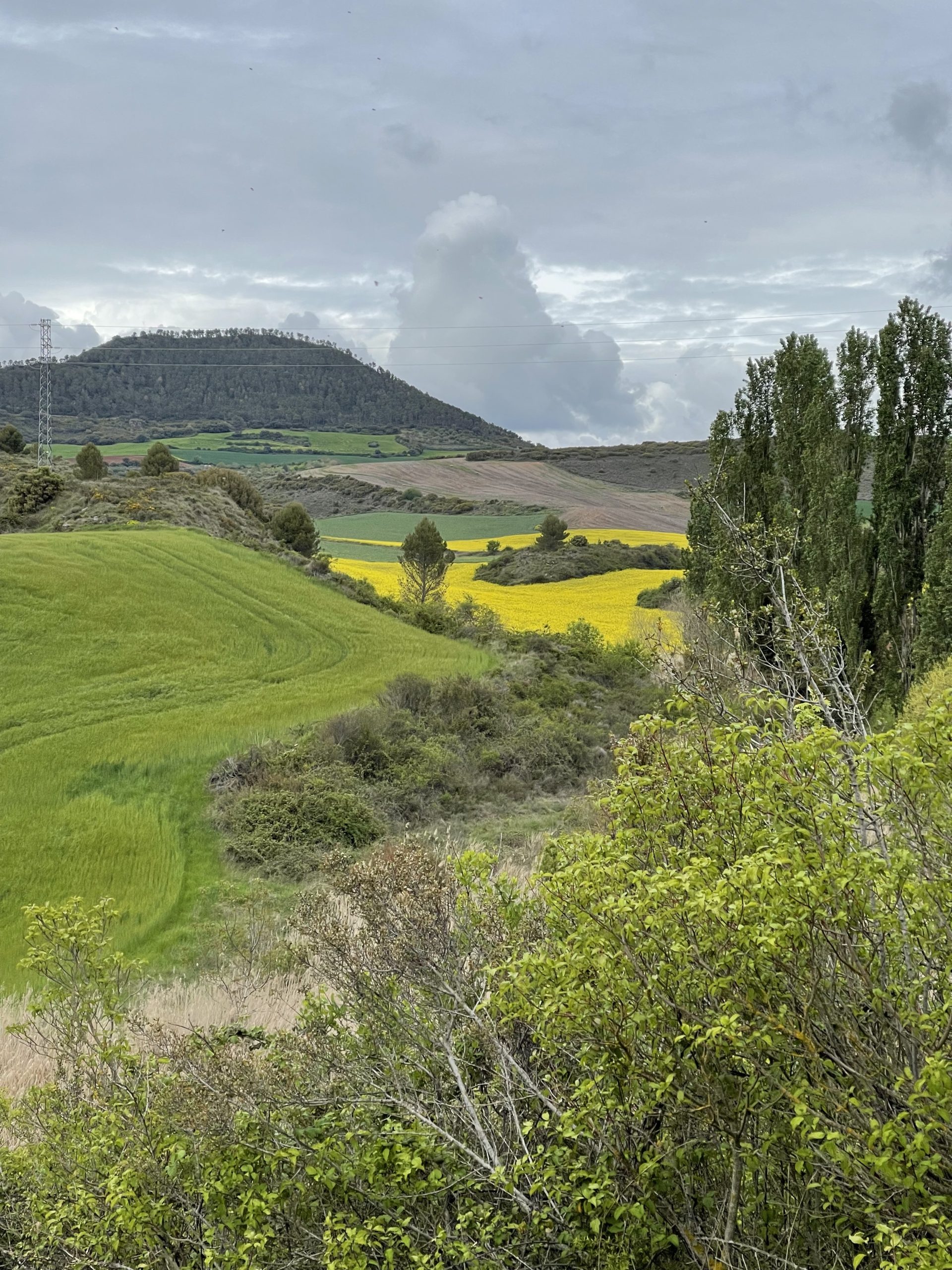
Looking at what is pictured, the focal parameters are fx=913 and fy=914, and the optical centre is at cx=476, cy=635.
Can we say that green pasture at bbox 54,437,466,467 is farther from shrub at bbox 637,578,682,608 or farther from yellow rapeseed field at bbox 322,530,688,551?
shrub at bbox 637,578,682,608

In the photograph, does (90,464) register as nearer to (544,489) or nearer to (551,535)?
(551,535)

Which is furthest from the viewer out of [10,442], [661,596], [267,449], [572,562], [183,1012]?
[267,449]

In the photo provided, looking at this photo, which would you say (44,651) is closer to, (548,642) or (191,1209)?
(548,642)

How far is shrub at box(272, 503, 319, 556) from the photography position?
46312 millimetres

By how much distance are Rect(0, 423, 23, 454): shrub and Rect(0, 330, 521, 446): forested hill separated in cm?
6258

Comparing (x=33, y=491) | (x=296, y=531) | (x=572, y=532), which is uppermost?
(x=33, y=491)

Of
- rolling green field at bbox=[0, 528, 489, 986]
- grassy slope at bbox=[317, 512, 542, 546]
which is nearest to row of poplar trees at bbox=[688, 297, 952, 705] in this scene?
rolling green field at bbox=[0, 528, 489, 986]

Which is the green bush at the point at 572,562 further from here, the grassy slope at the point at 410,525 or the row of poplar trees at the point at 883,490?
the row of poplar trees at the point at 883,490

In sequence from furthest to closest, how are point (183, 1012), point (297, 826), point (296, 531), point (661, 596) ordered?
point (296, 531)
point (661, 596)
point (297, 826)
point (183, 1012)

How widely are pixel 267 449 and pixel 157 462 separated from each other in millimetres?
55371

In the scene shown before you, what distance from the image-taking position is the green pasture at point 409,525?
64375 mm

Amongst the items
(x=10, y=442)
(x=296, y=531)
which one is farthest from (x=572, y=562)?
(x=10, y=442)

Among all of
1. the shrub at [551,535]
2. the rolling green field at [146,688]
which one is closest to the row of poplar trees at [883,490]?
the rolling green field at [146,688]

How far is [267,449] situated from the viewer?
106 meters
